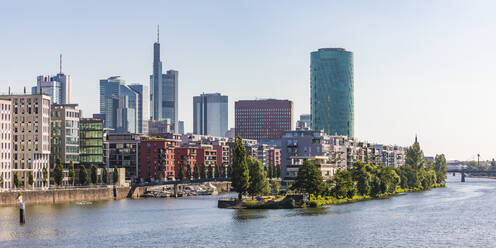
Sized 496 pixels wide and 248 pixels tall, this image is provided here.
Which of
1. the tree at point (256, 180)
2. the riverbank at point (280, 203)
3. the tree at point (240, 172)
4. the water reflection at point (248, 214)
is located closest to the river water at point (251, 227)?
the water reflection at point (248, 214)

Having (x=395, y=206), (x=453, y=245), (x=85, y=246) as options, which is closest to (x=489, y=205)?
(x=395, y=206)

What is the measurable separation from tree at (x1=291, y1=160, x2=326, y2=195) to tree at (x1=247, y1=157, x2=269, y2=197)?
9084 mm

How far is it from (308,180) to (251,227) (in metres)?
45.3

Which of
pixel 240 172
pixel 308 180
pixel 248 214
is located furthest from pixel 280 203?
pixel 248 214

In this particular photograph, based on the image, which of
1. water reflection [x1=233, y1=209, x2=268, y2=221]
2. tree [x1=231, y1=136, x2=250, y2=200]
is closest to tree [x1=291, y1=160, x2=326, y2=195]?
tree [x1=231, y1=136, x2=250, y2=200]

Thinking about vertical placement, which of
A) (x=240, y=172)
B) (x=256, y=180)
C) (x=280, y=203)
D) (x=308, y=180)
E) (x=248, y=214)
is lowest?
(x=248, y=214)

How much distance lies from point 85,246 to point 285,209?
70264 mm

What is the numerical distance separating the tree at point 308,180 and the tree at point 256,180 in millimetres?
9084

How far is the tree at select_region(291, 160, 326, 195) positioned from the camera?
179875 millimetres

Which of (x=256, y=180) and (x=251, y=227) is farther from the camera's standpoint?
(x=256, y=180)

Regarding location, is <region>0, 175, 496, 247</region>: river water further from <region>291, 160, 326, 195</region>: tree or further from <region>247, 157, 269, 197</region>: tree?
<region>247, 157, 269, 197</region>: tree

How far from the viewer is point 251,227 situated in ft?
449

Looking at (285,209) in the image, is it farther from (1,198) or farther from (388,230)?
(1,198)

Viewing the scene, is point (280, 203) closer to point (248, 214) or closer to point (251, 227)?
point (248, 214)
